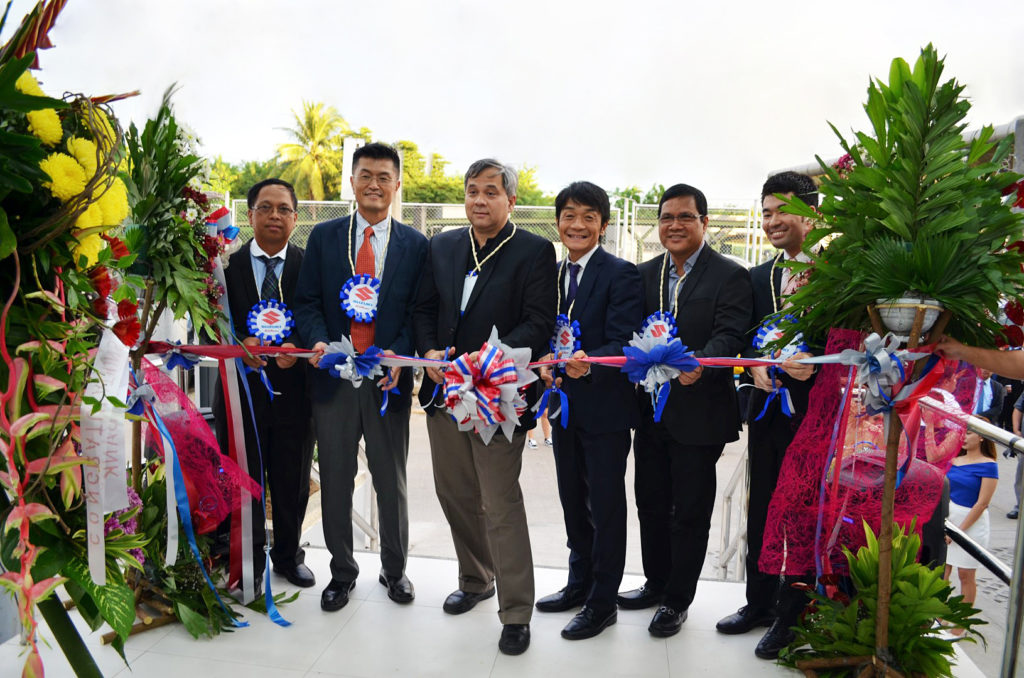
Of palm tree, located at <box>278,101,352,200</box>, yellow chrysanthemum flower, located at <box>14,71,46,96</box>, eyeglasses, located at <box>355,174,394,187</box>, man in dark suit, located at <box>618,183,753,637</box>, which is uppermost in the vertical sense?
palm tree, located at <box>278,101,352,200</box>

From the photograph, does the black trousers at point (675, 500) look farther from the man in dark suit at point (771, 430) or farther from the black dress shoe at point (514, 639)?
the black dress shoe at point (514, 639)

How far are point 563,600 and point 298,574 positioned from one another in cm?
121

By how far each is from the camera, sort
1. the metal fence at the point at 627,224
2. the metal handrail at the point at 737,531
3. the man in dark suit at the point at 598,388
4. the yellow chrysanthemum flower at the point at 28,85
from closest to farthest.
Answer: the yellow chrysanthemum flower at the point at 28,85, the man in dark suit at the point at 598,388, the metal handrail at the point at 737,531, the metal fence at the point at 627,224

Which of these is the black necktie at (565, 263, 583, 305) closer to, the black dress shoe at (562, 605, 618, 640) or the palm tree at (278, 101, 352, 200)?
the black dress shoe at (562, 605, 618, 640)

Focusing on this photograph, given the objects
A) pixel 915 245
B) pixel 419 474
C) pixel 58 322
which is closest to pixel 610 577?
pixel 915 245

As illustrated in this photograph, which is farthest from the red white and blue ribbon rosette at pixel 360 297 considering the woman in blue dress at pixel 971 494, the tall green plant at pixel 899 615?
the woman in blue dress at pixel 971 494

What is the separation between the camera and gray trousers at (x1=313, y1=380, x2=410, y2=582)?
330 centimetres

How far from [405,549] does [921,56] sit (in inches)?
107

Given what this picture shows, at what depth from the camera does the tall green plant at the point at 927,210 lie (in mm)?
2252

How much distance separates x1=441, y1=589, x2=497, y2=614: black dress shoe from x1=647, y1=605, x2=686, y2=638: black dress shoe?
2.42 feet

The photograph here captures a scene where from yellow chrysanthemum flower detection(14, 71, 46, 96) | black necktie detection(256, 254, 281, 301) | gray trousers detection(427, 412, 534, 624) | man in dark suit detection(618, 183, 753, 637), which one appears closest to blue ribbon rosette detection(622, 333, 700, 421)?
man in dark suit detection(618, 183, 753, 637)

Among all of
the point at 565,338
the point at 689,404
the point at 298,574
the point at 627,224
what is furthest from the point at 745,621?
the point at 627,224

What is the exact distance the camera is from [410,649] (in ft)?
9.70

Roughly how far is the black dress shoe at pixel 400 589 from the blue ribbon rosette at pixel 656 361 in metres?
1.38
